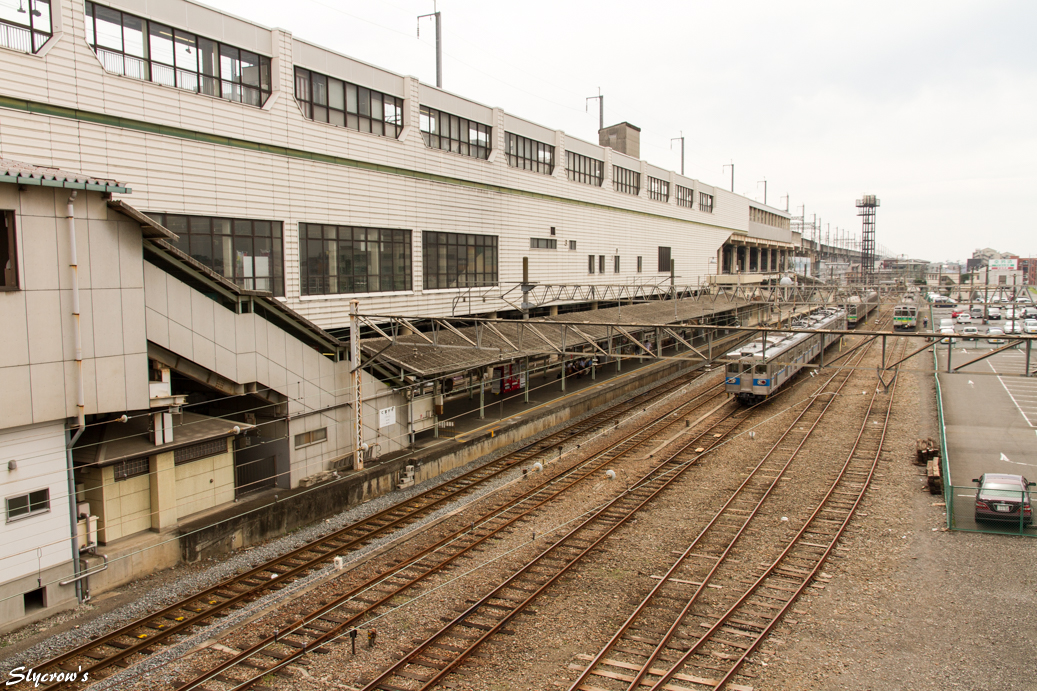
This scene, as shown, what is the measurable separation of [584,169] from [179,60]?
22.7 meters

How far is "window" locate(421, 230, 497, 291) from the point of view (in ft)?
77.3

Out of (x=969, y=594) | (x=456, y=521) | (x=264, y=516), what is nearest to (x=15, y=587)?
(x=264, y=516)

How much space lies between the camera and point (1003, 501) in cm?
1506

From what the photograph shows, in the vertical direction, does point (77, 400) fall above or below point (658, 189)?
below

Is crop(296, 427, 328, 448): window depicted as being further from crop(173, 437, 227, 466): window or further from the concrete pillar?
the concrete pillar

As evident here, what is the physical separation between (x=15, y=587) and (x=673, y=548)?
12252 mm

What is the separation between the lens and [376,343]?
20188mm

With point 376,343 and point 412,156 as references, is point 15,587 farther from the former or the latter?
point 412,156

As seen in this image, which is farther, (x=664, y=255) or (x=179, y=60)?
(x=664, y=255)

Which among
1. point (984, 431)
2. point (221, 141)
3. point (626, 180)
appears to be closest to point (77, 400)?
point (221, 141)

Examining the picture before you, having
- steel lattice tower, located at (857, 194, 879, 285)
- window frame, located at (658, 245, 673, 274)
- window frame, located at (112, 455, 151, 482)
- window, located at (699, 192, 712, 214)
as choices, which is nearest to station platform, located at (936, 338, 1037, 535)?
window frame, located at (112, 455, 151, 482)

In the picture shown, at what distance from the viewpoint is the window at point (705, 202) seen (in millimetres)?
52556

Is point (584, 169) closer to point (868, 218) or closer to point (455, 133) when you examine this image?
point (455, 133)

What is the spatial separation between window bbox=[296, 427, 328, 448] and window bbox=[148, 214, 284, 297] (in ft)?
13.4
